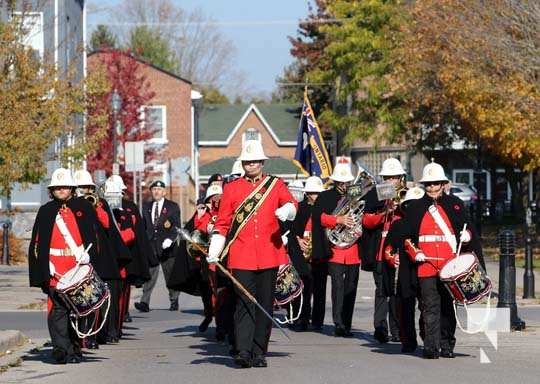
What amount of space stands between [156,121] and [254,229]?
54.4 m

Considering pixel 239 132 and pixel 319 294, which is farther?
pixel 239 132

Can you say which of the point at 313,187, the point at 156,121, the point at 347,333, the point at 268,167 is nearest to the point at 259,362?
the point at 347,333

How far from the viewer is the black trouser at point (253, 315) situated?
41.7 feet

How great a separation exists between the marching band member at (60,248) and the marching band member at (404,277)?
3.05 m

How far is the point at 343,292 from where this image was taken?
16.1 metres

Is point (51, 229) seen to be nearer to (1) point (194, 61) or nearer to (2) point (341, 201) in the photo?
(2) point (341, 201)

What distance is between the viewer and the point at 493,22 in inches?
1288

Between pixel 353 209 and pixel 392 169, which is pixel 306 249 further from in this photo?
pixel 392 169

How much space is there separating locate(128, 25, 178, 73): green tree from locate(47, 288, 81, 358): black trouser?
7900 cm

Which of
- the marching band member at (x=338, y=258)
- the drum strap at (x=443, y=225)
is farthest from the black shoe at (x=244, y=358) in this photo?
the marching band member at (x=338, y=258)

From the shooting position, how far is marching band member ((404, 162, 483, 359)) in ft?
43.5

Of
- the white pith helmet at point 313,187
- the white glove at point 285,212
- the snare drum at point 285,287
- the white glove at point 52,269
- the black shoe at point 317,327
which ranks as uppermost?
the white pith helmet at point 313,187

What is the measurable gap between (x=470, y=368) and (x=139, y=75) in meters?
54.6

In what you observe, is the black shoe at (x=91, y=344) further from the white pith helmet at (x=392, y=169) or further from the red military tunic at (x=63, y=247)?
the white pith helmet at (x=392, y=169)
